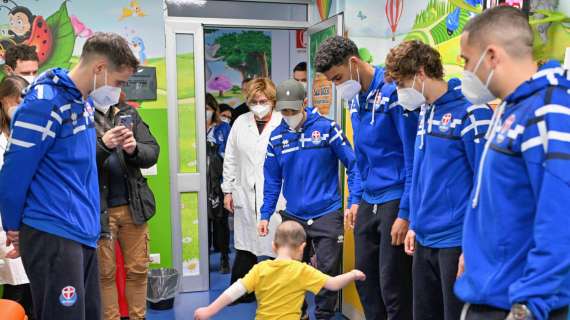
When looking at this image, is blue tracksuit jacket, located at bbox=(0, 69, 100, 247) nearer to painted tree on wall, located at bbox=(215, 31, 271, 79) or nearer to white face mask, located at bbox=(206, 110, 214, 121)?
white face mask, located at bbox=(206, 110, 214, 121)

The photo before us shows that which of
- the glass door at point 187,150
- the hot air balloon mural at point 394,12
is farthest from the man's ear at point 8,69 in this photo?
the hot air balloon mural at point 394,12

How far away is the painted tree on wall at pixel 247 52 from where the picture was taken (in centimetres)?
692

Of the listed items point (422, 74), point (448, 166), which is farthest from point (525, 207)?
point (422, 74)

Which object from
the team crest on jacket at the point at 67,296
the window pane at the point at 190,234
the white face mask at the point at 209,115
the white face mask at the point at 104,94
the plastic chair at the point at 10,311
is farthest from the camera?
the white face mask at the point at 209,115

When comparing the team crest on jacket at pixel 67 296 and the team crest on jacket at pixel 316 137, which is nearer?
the team crest on jacket at pixel 67 296

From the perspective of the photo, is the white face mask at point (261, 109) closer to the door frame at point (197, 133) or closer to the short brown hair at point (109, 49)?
the door frame at point (197, 133)

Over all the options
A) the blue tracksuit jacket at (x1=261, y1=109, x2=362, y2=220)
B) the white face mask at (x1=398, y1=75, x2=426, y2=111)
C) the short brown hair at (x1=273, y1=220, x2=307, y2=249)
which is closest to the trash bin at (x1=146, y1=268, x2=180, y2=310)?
the blue tracksuit jacket at (x1=261, y1=109, x2=362, y2=220)

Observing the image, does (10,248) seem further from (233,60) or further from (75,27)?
(233,60)

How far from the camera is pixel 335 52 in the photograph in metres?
2.68

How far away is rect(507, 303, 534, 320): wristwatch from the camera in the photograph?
128 centimetres

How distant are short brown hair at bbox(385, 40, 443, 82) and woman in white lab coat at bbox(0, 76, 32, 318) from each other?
215 centimetres

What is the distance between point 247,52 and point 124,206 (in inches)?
167

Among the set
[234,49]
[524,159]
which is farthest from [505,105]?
[234,49]

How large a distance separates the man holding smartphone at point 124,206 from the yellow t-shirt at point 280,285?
3.98 feet
